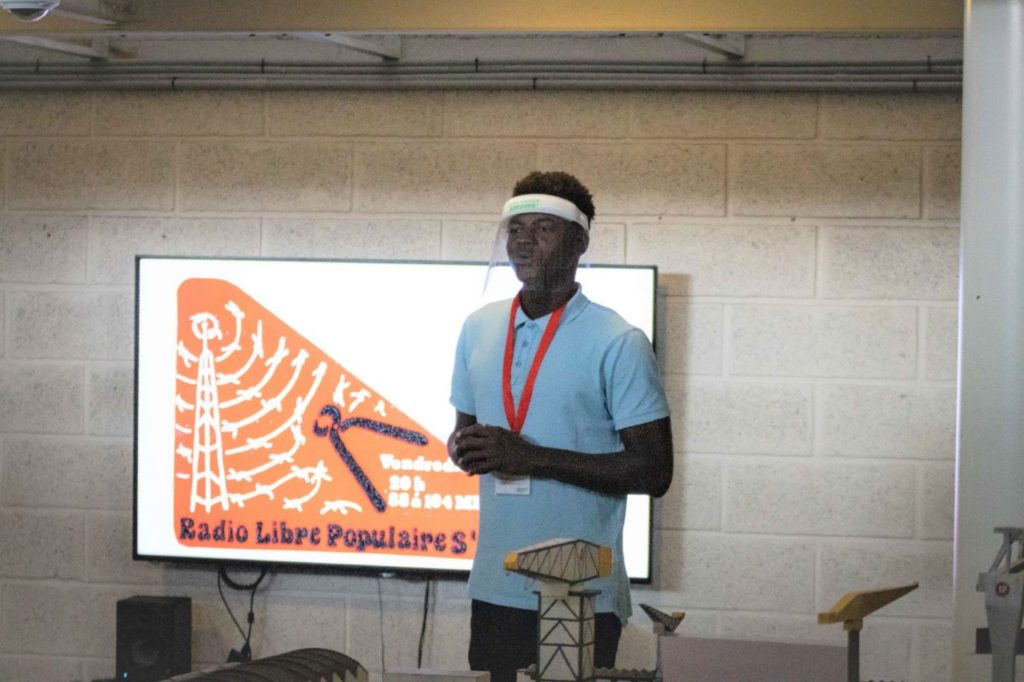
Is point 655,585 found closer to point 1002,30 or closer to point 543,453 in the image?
point 543,453

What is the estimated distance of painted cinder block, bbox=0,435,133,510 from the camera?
4203 millimetres

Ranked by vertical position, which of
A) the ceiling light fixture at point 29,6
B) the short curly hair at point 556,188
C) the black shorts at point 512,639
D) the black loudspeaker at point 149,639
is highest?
the ceiling light fixture at point 29,6

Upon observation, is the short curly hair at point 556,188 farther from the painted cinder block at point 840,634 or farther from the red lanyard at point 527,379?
the painted cinder block at point 840,634

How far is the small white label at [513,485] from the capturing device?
2381 mm

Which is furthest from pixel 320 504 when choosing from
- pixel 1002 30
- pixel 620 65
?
pixel 1002 30

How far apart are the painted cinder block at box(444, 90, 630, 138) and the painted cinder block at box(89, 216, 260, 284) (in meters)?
0.69

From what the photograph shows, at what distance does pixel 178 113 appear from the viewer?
416 cm

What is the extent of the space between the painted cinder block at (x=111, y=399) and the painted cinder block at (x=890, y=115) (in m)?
2.17

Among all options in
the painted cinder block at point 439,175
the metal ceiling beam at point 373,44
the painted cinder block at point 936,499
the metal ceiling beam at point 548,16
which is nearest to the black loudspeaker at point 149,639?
the painted cinder block at point 439,175

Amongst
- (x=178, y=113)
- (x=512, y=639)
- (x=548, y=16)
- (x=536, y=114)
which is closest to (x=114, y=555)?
(x=178, y=113)

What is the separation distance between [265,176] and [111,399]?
0.82 m

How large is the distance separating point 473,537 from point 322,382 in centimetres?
61

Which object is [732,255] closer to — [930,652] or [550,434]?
[930,652]

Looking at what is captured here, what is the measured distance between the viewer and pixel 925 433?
3904 mm
